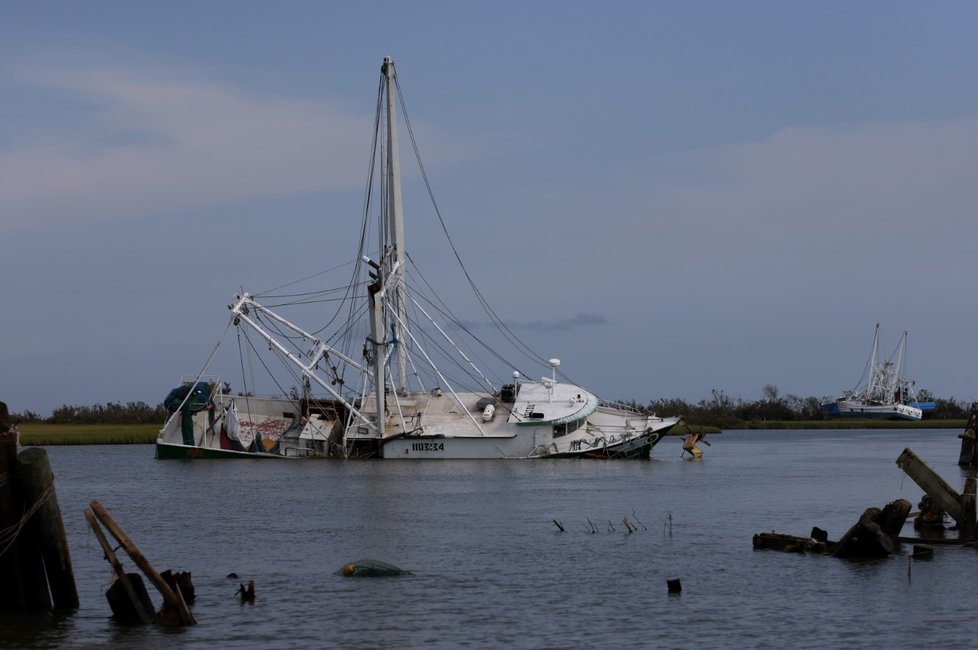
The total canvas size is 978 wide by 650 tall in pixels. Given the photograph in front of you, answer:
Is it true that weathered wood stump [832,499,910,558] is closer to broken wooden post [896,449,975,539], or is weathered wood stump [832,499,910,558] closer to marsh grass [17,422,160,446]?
broken wooden post [896,449,975,539]

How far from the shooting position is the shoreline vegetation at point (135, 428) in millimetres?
110938

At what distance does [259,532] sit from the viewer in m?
41.8

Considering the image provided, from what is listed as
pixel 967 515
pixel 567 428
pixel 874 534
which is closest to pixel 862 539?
pixel 874 534

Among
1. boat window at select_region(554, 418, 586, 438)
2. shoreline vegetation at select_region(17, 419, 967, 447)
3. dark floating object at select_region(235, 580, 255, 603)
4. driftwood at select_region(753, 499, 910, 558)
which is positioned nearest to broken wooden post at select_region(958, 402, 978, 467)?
shoreline vegetation at select_region(17, 419, 967, 447)

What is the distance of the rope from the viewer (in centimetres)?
2358

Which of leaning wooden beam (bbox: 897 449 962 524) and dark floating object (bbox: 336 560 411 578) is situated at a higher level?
leaning wooden beam (bbox: 897 449 962 524)

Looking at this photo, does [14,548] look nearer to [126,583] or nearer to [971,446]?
[126,583]

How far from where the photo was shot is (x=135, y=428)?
130875mm

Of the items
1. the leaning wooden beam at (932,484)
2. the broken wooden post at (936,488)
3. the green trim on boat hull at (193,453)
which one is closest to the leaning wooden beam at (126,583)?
the broken wooden post at (936,488)

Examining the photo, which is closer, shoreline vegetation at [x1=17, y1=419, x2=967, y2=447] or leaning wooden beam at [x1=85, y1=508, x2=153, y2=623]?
leaning wooden beam at [x1=85, y1=508, x2=153, y2=623]

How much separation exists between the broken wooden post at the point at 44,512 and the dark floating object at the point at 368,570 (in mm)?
8311

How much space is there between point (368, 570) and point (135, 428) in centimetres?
10443

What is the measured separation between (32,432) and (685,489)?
270ft

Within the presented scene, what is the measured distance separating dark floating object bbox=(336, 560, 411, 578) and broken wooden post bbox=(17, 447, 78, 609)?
27.3 ft
